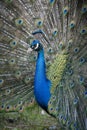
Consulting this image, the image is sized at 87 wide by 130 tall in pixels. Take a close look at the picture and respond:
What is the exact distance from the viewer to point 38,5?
4.31 m

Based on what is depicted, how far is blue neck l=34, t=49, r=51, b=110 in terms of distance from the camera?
168 inches

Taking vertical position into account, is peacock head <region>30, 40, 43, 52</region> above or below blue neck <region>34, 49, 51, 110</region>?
above

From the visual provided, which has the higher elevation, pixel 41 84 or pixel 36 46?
pixel 36 46

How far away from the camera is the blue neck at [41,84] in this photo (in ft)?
14.0

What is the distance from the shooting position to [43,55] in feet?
14.0

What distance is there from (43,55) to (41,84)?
12.8 inches

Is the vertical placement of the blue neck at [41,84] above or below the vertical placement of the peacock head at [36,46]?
below

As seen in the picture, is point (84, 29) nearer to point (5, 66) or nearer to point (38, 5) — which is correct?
point (38, 5)

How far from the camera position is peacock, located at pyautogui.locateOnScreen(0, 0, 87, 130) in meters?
4.27

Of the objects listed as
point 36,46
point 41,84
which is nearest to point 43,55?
point 36,46

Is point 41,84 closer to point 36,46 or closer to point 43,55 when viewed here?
point 43,55

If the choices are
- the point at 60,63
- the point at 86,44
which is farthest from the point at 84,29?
the point at 60,63

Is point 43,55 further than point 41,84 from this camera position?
No

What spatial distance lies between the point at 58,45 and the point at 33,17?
0.41 meters
